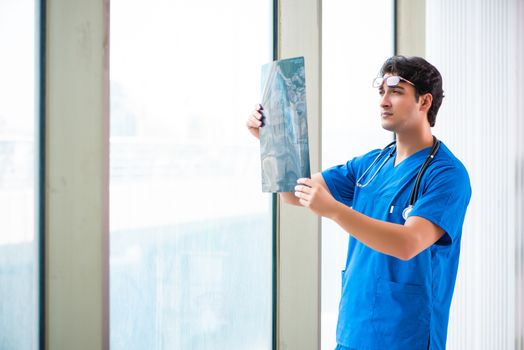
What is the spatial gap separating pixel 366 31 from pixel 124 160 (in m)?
Answer: 1.76

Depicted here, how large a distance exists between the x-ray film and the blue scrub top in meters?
0.31

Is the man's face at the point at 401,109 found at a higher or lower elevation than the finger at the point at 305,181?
higher

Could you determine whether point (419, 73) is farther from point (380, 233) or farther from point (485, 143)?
point (485, 143)

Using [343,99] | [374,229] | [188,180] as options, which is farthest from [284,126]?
[343,99]

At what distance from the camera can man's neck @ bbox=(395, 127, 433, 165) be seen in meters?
1.54

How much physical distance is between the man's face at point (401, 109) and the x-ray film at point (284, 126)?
1.03 feet

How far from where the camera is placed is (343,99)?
267 centimetres

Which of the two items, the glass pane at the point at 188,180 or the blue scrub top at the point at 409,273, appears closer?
the blue scrub top at the point at 409,273

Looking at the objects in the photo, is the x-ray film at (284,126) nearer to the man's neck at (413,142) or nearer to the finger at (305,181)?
the finger at (305,181)

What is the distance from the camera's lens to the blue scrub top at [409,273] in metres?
1.38

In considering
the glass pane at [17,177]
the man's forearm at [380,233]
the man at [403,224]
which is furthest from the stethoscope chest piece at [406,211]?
the glass pane at [17,177]

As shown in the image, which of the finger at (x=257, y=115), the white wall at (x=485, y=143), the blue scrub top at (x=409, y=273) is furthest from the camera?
the white wall at (x=485, y=143)

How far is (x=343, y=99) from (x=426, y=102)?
1.12 meters

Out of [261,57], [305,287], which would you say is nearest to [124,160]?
[261,57]
